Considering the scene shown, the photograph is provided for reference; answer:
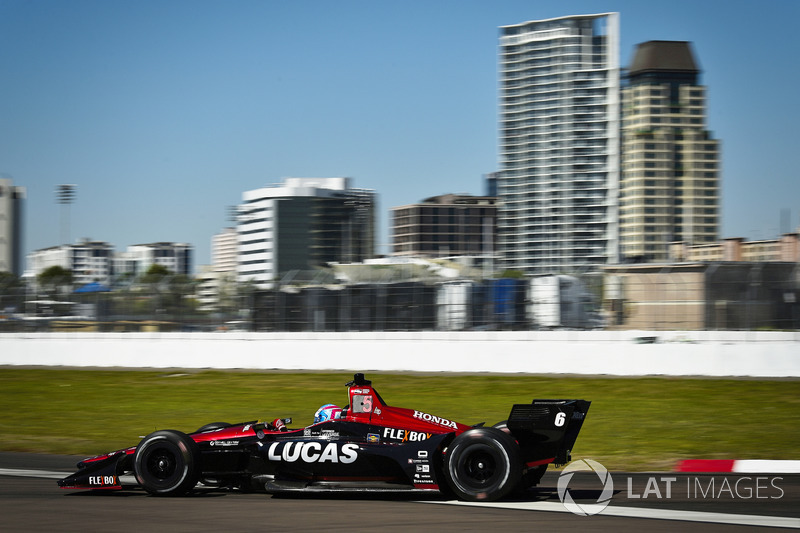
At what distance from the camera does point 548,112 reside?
525ft

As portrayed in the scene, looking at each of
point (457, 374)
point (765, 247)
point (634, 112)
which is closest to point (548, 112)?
point (634, 112)

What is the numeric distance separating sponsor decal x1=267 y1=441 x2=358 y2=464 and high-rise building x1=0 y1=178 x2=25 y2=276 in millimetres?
113599

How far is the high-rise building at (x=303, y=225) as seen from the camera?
124750 millimetres

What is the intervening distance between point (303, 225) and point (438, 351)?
10701 centimetres

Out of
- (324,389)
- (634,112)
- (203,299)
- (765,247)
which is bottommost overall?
(324,389)

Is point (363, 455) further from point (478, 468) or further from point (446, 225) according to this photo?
point (446, 225)

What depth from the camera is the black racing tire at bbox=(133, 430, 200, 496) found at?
24.4 feet

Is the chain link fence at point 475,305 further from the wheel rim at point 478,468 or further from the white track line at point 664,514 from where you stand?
the wheel rim at point 478,468

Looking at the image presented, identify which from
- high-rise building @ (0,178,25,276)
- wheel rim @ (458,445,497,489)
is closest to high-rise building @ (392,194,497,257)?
high-rise building @ (0,178,25,276)

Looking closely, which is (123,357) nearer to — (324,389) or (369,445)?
(324,389)

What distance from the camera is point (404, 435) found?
24.6 feet

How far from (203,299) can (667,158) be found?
141 metres

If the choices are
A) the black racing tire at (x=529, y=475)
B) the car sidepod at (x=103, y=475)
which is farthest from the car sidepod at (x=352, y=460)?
the car sidepod at (x=103, y=475)

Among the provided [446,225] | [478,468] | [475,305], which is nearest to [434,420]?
[478,468]
